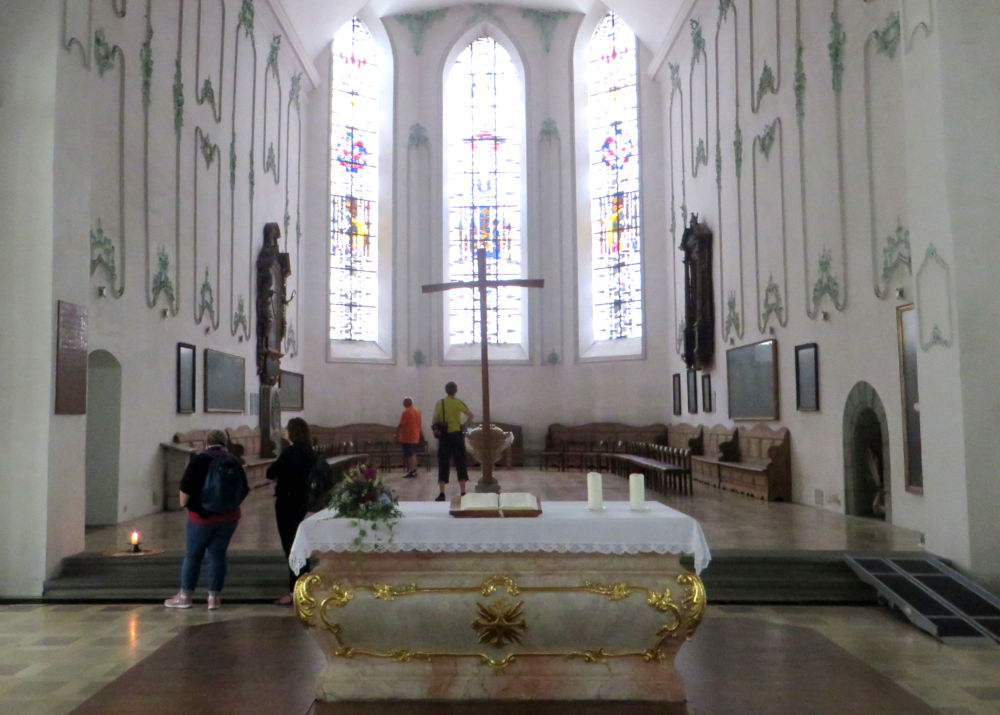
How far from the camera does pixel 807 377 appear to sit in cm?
1162

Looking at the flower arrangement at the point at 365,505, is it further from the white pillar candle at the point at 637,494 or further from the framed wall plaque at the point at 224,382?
the framed wall plaque at the point at 224,382

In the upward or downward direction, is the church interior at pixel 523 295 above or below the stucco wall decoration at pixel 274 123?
below

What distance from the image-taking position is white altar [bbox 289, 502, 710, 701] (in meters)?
4.45

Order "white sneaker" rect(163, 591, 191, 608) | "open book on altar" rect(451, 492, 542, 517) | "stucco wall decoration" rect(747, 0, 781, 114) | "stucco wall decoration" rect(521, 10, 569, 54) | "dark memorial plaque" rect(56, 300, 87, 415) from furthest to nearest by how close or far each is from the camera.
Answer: "stucco wall decoration" rect(521, 10, 569, 54), "stucco wall decoration" rect(747, 0, 781, 114), "dark memorial plaque" rect(56, 300, 87, 415), "white sneaker" rect(163, 591, 191, 608), "open book on altar" rect(451, 492, 542, 517)

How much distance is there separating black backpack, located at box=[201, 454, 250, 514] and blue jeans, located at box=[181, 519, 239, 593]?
7.3 inches

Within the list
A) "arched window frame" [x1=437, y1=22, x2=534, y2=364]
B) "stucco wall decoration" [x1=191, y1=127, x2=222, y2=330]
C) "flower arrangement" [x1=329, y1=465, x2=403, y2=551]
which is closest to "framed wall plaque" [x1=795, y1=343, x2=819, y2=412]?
"flower arrangement" [x1=329, y1=465, x2=403, y2=551]

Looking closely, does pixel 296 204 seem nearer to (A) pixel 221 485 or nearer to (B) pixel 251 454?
(B) pixel 251 454

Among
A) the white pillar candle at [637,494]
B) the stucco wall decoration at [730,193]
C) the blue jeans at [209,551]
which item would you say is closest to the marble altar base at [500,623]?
the white pillar candle at [637,494]

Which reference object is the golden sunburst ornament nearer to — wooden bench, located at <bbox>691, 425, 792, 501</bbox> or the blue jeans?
the blue jeans

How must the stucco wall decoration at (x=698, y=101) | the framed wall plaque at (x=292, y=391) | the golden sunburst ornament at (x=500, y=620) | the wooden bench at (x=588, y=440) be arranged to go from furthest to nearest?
the wooden bench at (x=588, y=440)
the framed wall plaque at (x=292, y=391)
the stucco wall decoration at (x=698, y=101)
the golden sunburst ornament at (x=500, y=620)

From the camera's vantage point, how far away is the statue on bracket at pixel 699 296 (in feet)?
51.8

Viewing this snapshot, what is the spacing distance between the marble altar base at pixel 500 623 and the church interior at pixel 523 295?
0.19 meters

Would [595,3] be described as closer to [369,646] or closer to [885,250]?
[885,250]

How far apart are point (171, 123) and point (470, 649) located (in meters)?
9.71
